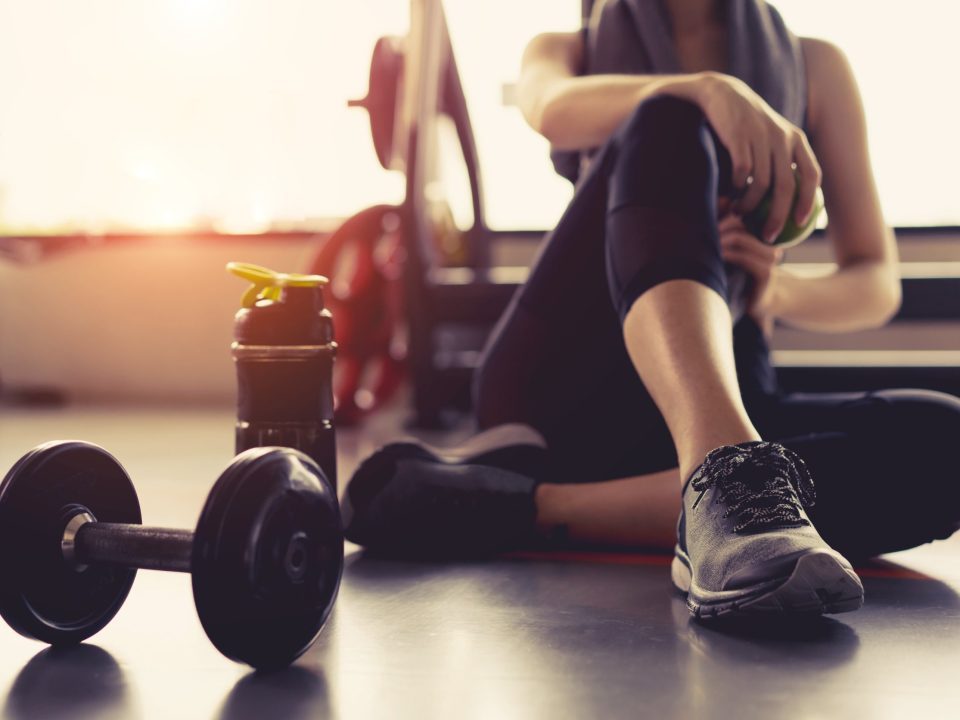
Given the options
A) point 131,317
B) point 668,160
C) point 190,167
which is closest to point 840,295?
point 668,160

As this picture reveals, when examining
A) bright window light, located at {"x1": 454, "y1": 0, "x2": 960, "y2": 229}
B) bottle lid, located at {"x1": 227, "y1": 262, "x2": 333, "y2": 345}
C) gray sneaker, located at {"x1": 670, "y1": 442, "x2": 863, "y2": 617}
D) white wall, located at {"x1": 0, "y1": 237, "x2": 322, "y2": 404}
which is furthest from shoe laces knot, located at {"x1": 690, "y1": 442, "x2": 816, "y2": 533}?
white wall, located at {"x1": 0, "y1": 237, "x2": 322, "y2": 404}

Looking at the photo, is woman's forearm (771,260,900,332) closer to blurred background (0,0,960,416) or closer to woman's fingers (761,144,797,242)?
woman's fingers (761,144,797,242)

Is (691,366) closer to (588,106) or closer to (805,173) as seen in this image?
(805,173)

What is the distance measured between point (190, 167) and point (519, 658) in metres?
3.29

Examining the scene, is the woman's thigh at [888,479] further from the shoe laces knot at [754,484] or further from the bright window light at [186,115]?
the bright window light at [186,115]

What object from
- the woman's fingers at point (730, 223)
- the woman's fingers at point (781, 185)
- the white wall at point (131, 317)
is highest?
the woman's fingers at point (781, 185)

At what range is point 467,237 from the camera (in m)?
3.38

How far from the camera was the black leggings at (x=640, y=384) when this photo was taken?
988 mm

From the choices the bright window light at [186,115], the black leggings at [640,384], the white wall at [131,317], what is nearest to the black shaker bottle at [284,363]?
the black leggings at [640,384]

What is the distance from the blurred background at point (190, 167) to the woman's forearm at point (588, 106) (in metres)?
1.98

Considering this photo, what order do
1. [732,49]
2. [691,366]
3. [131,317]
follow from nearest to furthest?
[691,366]
[732,49]
[131,317]

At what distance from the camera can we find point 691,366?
36.0 inches

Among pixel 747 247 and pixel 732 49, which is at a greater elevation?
pixel 732 49

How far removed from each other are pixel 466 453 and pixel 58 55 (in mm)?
3254
